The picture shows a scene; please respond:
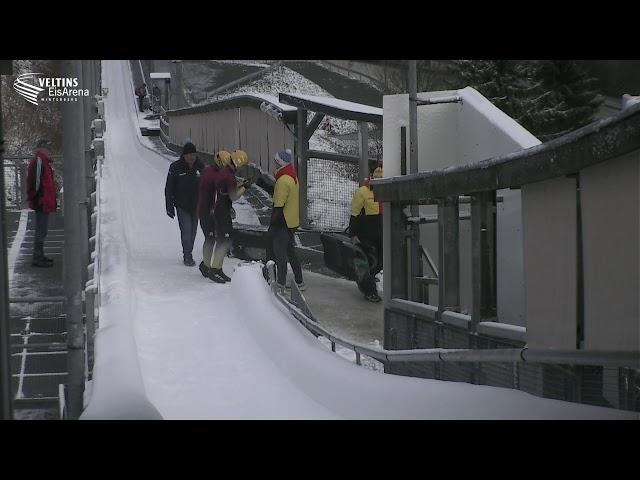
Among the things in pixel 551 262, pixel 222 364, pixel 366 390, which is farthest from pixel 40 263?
pixel 551 262

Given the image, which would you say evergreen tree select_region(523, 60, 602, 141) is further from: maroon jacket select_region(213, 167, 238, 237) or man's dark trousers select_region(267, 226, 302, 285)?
maroon jacket select_region(213, 167, 238, 237)

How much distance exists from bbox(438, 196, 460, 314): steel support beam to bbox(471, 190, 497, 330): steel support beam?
1.43 feet

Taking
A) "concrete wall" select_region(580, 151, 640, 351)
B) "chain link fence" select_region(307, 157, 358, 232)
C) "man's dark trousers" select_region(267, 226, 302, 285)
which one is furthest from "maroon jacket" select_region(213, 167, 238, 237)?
"concrete wall" select_region(580, 151, 640, 351)

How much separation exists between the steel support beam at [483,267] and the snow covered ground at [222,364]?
2.50 ft

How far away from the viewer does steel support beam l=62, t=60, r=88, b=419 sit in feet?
20.3

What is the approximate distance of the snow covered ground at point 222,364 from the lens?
498 cm

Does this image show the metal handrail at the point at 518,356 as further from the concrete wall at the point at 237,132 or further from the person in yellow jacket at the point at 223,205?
the concrete wall at the point at 237,132

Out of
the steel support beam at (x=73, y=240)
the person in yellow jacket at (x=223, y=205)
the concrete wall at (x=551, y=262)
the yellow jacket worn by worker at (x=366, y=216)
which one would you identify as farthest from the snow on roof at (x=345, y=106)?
the concrete wall at (x=551, y=262)

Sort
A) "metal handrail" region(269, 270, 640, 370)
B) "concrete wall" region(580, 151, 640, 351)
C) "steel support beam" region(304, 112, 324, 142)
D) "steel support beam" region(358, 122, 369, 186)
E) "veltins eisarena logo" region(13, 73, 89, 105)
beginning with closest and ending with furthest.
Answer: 1. "metal handrail" region(269, 270, 640, 370)
2. "concrete wall" region(580, 151, 640, 351)
3. "veltins eisarena logo" region(13, 73, 89, 105)
4. "steel support beam" region(358, 122, 369, 186)
5. "steel support beam" region(304, 112, 324, 142)

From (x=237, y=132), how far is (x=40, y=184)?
6.43 m

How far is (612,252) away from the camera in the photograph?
4.37m

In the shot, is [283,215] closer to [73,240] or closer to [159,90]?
[73,240]
